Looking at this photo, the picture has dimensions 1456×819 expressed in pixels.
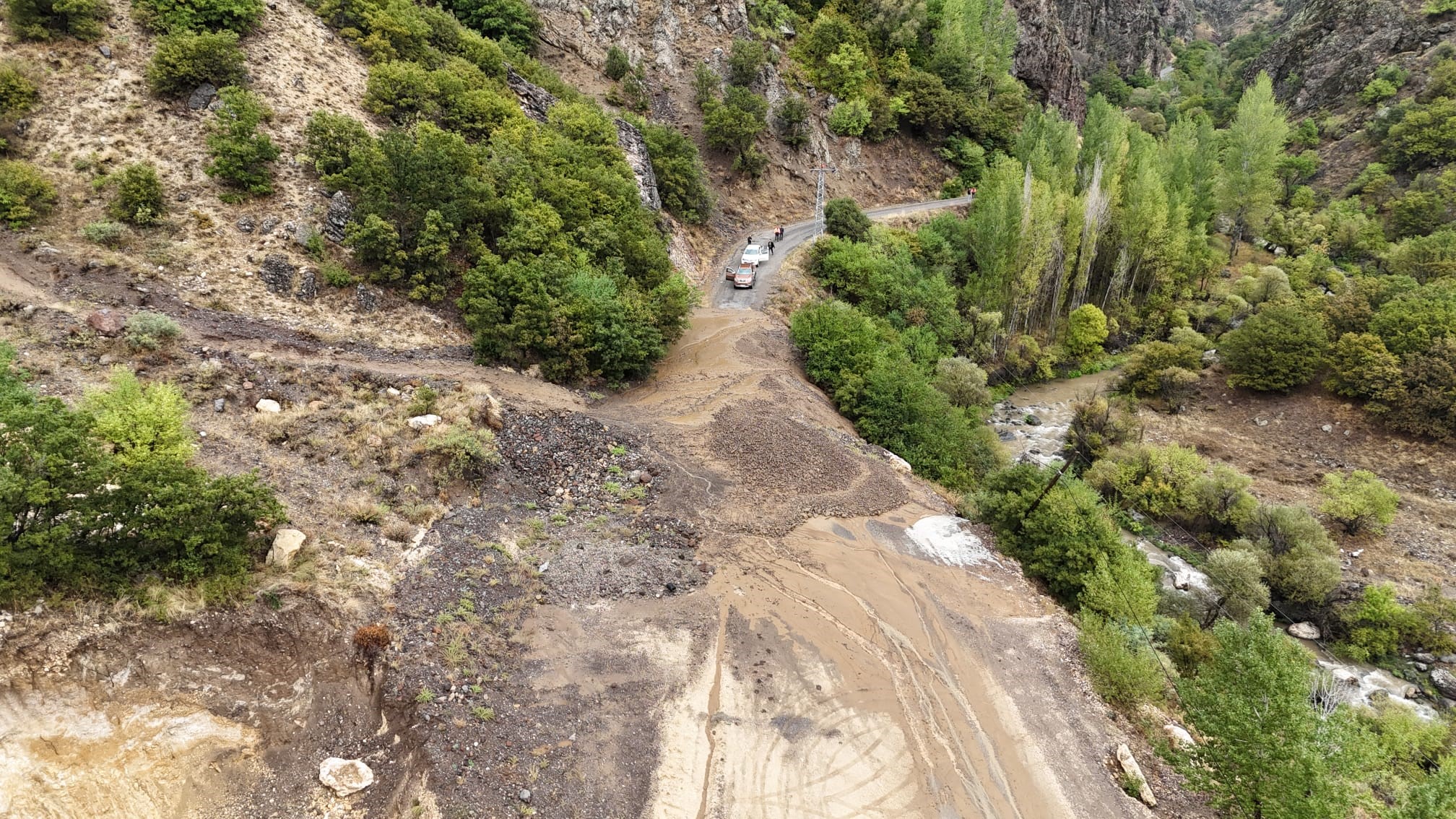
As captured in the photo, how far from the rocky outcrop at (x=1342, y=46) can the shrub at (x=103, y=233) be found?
108386 mm

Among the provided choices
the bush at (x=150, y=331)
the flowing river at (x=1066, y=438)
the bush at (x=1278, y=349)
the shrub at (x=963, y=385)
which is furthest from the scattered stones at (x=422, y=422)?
the bush at (x=1278, y=349)

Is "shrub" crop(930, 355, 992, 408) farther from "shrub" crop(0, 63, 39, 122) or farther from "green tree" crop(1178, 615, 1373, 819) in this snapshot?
"shrub" crop(0, 63, 39, 122)

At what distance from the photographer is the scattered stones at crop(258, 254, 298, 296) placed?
70.9ft

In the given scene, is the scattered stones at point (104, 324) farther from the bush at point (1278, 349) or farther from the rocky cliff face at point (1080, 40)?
the rocky cliff face at point (1080, 40)

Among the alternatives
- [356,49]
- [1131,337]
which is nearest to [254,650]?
[356,49]

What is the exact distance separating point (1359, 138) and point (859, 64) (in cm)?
5398

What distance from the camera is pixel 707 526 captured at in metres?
18.3

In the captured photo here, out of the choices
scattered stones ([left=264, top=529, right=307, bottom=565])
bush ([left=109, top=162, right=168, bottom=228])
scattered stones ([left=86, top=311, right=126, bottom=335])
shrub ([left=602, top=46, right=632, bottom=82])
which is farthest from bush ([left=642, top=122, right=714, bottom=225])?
scattered stones ([left=264, top=529, right=307, bottom=565])

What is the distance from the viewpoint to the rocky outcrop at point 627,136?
122 feet

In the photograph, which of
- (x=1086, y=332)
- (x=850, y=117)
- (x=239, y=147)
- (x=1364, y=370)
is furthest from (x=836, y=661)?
(x=850, y=117)

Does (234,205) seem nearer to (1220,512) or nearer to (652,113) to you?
(652,113)

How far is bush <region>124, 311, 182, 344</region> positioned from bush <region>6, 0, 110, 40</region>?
14906mm

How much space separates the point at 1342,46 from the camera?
240 ft

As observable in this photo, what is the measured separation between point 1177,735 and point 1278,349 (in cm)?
3342
